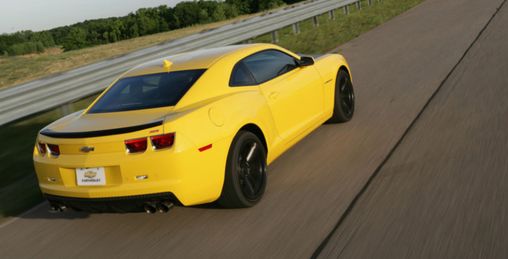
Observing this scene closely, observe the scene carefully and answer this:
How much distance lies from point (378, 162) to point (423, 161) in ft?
1.35

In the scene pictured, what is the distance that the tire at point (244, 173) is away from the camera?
14.8 feet

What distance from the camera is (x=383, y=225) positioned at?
3.97 meters

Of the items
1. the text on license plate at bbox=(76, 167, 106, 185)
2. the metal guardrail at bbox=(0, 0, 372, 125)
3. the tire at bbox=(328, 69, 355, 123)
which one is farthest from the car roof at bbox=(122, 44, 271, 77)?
the metal guardrail at bbox=(0, 0, 372, 125)

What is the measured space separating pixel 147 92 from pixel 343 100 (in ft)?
9.34

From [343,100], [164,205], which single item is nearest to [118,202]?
[164,205]

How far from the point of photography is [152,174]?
4164 mm

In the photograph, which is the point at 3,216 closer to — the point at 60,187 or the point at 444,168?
the point at 60,187

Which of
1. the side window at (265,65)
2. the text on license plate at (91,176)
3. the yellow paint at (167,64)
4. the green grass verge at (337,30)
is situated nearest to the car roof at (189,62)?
the yellow paint at (167,64)

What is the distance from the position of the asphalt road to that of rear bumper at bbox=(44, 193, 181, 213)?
27cm

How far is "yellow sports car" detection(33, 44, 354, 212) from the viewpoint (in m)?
4.18

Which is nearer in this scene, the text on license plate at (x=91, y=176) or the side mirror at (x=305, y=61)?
the text on license plate at (x=91, y=176)

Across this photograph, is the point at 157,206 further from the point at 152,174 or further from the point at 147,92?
the point at 147,92

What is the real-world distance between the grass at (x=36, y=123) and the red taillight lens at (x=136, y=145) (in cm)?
195

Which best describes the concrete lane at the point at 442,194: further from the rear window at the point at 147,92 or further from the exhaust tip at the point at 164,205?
the rear window at the point at 147,92
